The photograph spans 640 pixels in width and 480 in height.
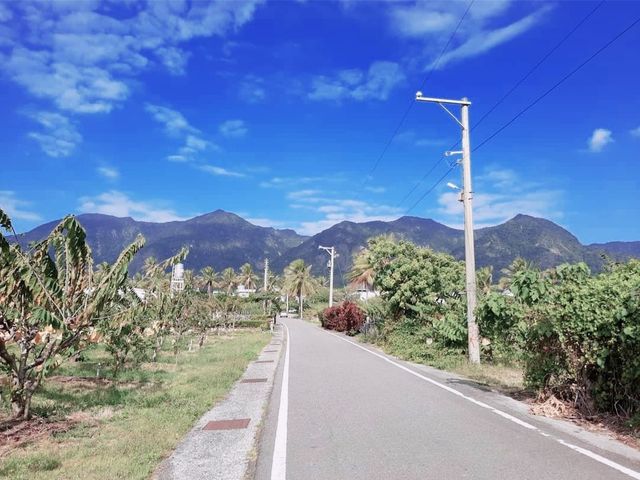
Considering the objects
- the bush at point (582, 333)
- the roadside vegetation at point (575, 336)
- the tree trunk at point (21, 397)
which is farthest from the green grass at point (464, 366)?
the tree trunk at point (21, 397)

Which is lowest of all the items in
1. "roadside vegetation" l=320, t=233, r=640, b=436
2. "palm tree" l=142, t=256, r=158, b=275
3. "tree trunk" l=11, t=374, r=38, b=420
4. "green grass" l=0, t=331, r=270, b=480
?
"green grass" l=0, t=331, r=270, b=480

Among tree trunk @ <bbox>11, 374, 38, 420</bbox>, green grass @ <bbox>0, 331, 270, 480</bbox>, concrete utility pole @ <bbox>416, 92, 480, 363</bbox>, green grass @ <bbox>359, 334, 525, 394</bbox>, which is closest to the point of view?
green grass @ <bbox>0, 331, 270, 480</bbox>

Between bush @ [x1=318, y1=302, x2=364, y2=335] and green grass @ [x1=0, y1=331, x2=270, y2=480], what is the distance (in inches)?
989

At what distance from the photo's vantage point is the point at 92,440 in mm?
7000

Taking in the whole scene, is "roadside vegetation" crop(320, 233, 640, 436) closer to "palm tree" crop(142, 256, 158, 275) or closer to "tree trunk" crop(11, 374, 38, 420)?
"palm tree" crop(142, 256, 158, 275)

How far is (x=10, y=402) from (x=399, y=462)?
6.91 m

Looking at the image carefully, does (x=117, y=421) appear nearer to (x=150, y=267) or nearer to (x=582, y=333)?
(x=150, y=267)

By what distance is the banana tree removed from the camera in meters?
7.66

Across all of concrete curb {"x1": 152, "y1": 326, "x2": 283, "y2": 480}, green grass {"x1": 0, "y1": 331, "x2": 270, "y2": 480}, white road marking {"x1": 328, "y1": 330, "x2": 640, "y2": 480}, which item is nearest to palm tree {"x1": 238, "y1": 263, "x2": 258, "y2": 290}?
green grass {"x1": 0, "y1": 331, "x2": 270, "y2": 480}

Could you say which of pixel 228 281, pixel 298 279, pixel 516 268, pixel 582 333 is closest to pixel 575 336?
pixel 582 333

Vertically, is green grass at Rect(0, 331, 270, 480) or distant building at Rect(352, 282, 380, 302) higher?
distant building at Rect(352, 282, 380, 302)

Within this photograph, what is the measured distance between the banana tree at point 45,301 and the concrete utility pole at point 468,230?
10958 mm

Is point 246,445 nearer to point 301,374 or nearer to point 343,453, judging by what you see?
point 343,453

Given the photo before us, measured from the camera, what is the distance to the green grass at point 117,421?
221 inches
